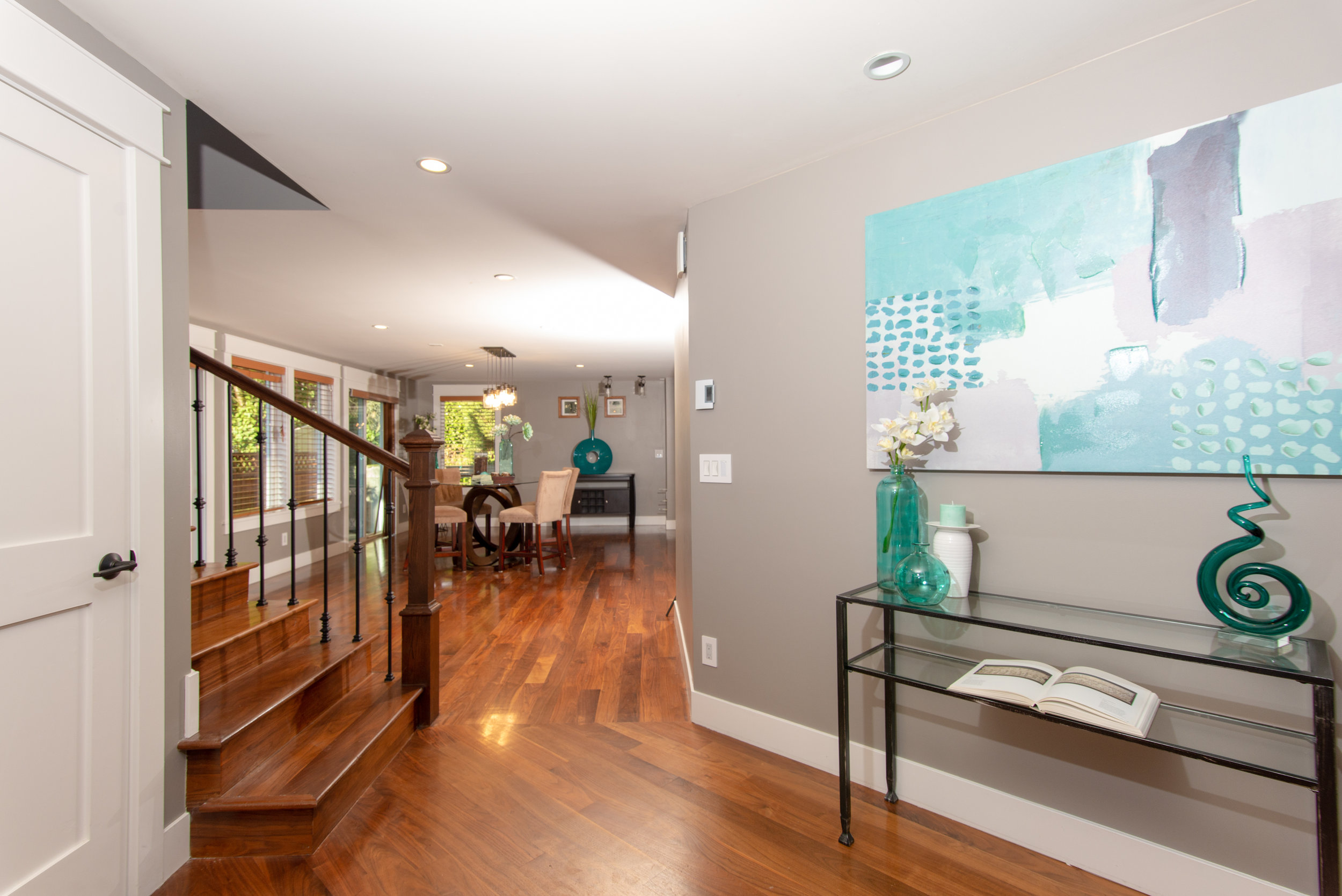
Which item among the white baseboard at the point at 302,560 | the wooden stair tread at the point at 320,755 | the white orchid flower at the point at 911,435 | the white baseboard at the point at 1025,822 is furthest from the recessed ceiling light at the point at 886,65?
the white baseboard at the point at 302,560

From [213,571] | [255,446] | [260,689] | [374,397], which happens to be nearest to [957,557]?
[260,689]

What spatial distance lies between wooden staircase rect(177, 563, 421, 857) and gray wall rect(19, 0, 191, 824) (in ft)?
0.25

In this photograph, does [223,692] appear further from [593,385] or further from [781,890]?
[593,385]

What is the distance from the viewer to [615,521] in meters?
9.36

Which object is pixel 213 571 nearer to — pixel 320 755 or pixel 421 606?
pixel 421 606

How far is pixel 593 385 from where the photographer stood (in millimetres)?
9344

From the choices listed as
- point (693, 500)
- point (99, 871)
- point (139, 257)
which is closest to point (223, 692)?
point (99, 871)

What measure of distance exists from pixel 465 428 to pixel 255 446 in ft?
12.0

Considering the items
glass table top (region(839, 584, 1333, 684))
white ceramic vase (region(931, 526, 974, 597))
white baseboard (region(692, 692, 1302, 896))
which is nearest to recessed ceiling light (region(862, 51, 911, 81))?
white ceramic vase (region(931, 526, 974, 597))

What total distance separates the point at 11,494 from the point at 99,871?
93 cm

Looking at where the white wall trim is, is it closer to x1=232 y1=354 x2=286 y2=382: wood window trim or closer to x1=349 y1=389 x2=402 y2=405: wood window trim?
x1=232 y1=354 x2=286 y2=382: wood window trim

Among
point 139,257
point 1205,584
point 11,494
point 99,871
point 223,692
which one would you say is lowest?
point 99,871

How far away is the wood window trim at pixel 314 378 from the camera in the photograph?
621cm

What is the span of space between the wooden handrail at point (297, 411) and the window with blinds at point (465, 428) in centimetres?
652
